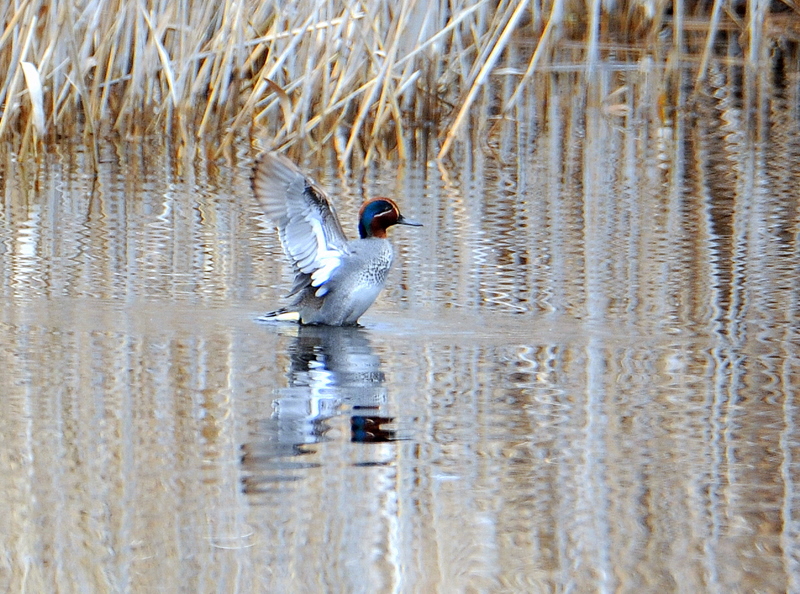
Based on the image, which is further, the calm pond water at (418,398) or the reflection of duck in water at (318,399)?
the reflection of duck in water at (318,399)

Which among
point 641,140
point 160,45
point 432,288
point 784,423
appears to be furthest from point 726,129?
point 784,423

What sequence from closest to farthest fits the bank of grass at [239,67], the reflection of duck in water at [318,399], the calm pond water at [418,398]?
the calm pond water at [418,398], the reflection of duck in water at [318,399], the bank of grass at [239,67]

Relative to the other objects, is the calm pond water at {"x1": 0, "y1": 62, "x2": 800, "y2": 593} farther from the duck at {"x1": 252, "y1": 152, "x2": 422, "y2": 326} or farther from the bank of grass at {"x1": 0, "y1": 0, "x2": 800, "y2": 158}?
the bank of grass at {"x1": 0, "y1": 0, "x2": 800, "y2": 158}

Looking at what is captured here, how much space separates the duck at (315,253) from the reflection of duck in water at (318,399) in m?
0.09

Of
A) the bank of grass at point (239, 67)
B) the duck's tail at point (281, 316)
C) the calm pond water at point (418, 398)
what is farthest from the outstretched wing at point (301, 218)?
the bank of grass at point (239, 67)

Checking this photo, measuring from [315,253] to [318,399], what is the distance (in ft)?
4.78

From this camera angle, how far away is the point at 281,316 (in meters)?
5.36

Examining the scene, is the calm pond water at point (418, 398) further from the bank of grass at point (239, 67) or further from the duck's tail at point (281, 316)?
the bank of grass at point (239, 67)

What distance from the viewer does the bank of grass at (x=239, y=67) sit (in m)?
8.43

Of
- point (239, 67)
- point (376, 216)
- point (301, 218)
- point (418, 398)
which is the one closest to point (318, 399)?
point (418, 398)

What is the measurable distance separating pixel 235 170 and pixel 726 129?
3667 mm

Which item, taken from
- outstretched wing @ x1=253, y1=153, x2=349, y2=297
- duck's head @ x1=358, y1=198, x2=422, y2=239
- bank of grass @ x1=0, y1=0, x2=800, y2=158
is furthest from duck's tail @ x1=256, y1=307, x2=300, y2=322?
bank of grass @ x1=0, y1=0, x2=800, y2=158

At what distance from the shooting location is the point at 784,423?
386 centimetres

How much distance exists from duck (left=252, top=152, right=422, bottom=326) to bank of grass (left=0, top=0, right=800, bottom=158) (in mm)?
2878
